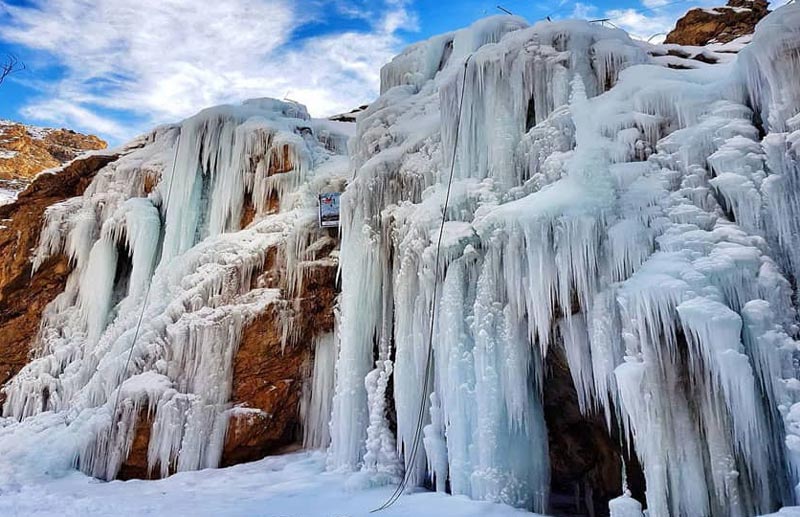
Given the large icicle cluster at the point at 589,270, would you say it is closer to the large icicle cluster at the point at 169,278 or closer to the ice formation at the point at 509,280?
the ice formation at the point at 509,280

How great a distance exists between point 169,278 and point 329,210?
3.03 metres

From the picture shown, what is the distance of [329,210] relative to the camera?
345 inches

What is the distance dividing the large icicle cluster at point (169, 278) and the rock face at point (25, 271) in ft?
1.03

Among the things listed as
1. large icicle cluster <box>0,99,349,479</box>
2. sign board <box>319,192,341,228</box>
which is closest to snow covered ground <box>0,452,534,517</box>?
large icicle cluster <box>0,99,349,479</box>

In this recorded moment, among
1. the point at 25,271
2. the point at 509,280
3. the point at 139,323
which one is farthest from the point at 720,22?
the point at 25,271

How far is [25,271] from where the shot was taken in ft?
37.2

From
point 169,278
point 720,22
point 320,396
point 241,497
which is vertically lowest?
point 241,497

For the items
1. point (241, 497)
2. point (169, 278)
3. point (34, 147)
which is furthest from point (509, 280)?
point (34, 147)

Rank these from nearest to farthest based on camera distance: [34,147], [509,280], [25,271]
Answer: [509,280], [25,271], [34,147]

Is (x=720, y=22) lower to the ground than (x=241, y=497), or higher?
higher

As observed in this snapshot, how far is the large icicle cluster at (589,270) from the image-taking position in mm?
3865

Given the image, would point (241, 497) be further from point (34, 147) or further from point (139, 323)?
point (34, 147)

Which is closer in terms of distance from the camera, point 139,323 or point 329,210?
point 329,210

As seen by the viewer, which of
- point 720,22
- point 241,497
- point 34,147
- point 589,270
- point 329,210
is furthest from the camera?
point 34,147
